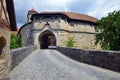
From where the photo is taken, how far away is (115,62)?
8.73 meters

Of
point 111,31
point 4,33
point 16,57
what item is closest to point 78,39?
point 111,31

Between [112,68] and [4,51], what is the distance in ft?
16.5

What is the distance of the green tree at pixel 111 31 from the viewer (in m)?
22.2

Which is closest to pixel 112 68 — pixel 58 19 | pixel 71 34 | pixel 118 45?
pixel 118 45

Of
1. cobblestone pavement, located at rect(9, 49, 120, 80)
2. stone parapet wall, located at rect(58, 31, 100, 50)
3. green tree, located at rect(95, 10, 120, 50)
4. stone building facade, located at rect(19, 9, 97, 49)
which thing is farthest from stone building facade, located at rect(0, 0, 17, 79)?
stone parapet wall, located at rect(58, 31, 100, 50)

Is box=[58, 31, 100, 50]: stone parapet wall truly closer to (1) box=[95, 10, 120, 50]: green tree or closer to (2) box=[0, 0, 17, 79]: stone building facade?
(1) box=[95, 10, 120, 50]: green tree

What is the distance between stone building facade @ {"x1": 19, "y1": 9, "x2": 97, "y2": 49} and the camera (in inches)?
1417

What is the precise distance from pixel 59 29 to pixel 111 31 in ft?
46.5

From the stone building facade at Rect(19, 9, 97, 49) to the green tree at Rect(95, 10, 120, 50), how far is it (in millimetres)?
12332

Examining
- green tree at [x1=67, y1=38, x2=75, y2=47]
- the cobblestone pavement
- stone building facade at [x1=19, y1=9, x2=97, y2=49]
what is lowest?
the cobblestone pavement

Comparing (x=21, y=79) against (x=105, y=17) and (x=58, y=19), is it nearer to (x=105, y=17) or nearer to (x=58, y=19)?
(x=105, y=17)

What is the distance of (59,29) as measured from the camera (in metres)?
36.1

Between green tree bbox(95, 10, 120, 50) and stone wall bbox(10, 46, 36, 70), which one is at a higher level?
green tree bbox(95, 10, 120, 50)

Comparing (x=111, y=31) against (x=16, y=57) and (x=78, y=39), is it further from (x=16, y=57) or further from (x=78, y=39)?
(x=78, y=39)
